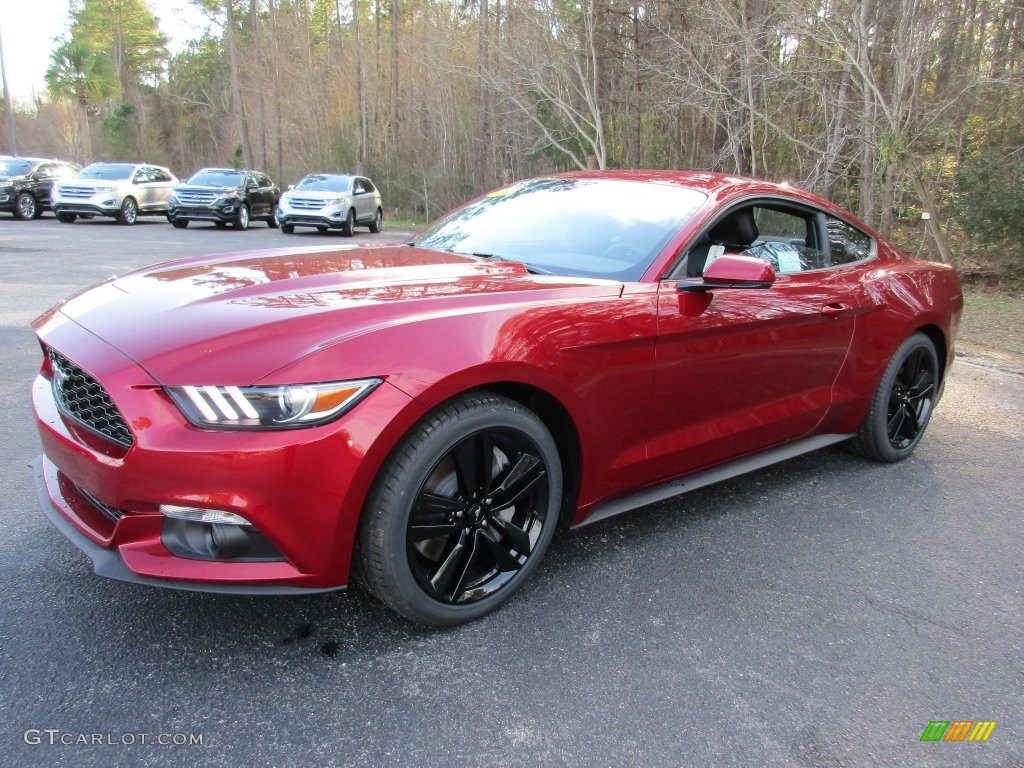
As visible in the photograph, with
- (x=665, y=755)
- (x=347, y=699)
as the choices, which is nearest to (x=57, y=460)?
(x=347, y=699)

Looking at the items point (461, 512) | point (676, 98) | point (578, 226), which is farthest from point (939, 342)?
point (676, 98)

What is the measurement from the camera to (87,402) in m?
2.24

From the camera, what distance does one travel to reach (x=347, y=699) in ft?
6.93

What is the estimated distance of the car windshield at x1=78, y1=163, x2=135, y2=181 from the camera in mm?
20531

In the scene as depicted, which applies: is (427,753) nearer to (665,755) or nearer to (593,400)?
(665,755)

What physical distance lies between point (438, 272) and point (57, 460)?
1.41 metres

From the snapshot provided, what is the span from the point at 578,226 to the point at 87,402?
2.06m

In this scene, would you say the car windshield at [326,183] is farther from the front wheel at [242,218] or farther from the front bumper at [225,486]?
the front bumper at [225,486]

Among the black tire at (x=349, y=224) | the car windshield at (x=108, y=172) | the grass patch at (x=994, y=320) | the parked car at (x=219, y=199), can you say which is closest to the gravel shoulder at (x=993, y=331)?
the grass patch at (x=994, y=320)

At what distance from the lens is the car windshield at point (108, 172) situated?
20.5m

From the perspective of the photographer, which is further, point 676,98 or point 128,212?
point 128,212

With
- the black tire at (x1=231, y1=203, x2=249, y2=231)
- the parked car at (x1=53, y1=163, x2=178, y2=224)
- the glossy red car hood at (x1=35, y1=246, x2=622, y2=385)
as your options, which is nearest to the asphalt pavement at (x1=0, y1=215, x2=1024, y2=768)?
the glossy red car hood at (x1=35, y1=246, x2=622, y2=385)

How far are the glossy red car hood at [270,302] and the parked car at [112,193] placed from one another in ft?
64.4

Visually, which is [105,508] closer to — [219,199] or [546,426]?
[546,426]
